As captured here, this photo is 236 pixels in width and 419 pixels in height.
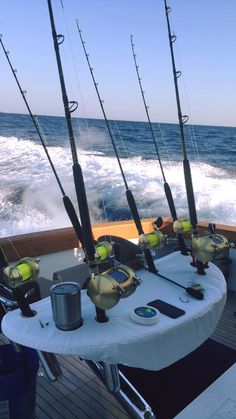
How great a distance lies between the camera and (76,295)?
1.11 meters

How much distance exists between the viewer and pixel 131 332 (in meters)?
1.12

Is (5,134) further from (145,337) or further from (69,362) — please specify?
(145,337)

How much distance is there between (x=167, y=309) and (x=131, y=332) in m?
0.20

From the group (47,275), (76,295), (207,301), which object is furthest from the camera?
(47,275)

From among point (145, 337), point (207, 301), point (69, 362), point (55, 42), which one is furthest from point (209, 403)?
point (55, 42)

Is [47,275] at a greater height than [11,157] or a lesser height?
lesser

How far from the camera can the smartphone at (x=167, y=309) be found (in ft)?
4.01

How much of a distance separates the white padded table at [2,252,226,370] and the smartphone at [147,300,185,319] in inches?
0.8

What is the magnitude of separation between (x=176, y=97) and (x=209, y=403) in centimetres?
169

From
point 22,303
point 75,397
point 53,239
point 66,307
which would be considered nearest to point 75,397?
point 75,397

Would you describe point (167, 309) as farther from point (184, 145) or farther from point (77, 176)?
point (184, 145)

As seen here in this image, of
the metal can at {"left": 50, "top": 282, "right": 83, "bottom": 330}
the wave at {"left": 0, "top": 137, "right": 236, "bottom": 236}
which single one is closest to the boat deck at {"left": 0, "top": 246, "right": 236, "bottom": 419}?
the metal can at {"left": 50, "top": 282, "right": 83, "bottom": 330}

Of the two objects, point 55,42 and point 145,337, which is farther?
point 55,42

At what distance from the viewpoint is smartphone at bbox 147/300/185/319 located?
1.22 meters
